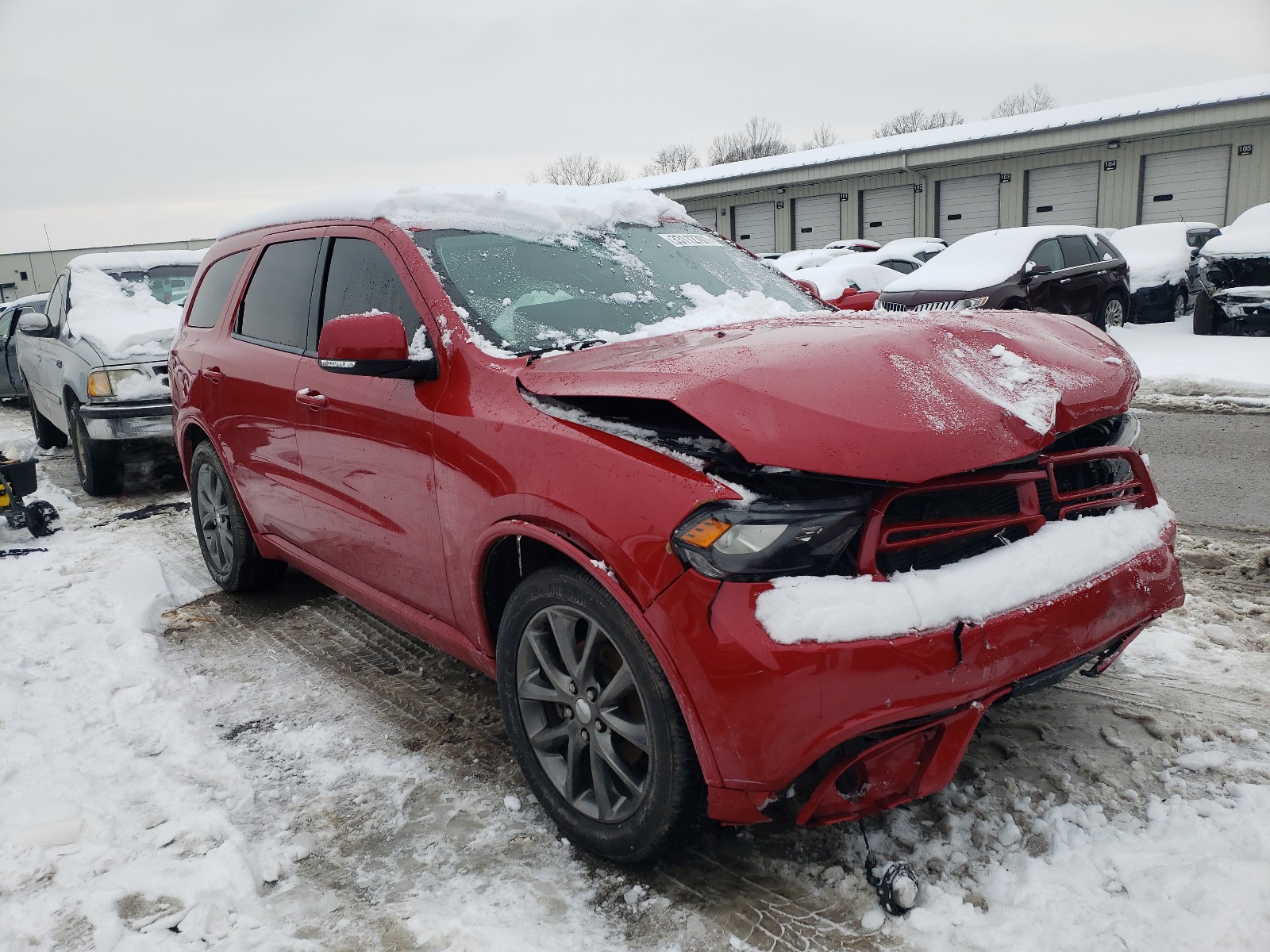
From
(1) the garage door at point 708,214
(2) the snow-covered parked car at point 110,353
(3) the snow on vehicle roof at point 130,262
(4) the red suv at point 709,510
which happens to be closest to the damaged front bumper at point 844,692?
(4) the red suv at point 709,510

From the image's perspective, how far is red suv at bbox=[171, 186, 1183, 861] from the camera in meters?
2.01

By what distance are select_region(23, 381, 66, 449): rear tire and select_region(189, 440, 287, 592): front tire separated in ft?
Result: 20.9

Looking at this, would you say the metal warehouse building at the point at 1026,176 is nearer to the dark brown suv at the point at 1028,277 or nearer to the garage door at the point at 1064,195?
the garage door at the point at 1064,195

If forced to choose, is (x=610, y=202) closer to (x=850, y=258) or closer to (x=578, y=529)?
(x=578, y=529)

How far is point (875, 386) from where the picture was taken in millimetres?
2146

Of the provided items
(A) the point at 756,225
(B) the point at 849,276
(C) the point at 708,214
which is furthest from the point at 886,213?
(B) the point at 849,276

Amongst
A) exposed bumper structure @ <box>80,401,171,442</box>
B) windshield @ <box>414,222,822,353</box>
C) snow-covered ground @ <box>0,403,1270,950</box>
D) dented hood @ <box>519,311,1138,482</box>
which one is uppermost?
windshield @ <box>414,222,822,353</box>

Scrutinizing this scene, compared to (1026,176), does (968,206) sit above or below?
below

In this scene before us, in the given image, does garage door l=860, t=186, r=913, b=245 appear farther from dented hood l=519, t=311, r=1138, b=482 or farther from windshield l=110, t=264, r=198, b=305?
dented hood l=519, t=311, r=1138, b=482

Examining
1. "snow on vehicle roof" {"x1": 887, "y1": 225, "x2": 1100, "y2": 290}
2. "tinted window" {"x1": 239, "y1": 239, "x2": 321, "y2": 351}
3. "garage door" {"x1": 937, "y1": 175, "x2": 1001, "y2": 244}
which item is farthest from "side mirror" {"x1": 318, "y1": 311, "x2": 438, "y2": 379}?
"garage door" {"x1": 937, "y1": 175, "x2": 1001, "y2": 244}

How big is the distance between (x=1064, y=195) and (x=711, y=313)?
2712 centimetres

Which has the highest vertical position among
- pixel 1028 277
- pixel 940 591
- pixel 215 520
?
pixel 1028 277

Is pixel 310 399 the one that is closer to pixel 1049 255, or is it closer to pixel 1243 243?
pixel 1049 255

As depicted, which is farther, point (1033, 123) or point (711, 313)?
point (1033, 123)
